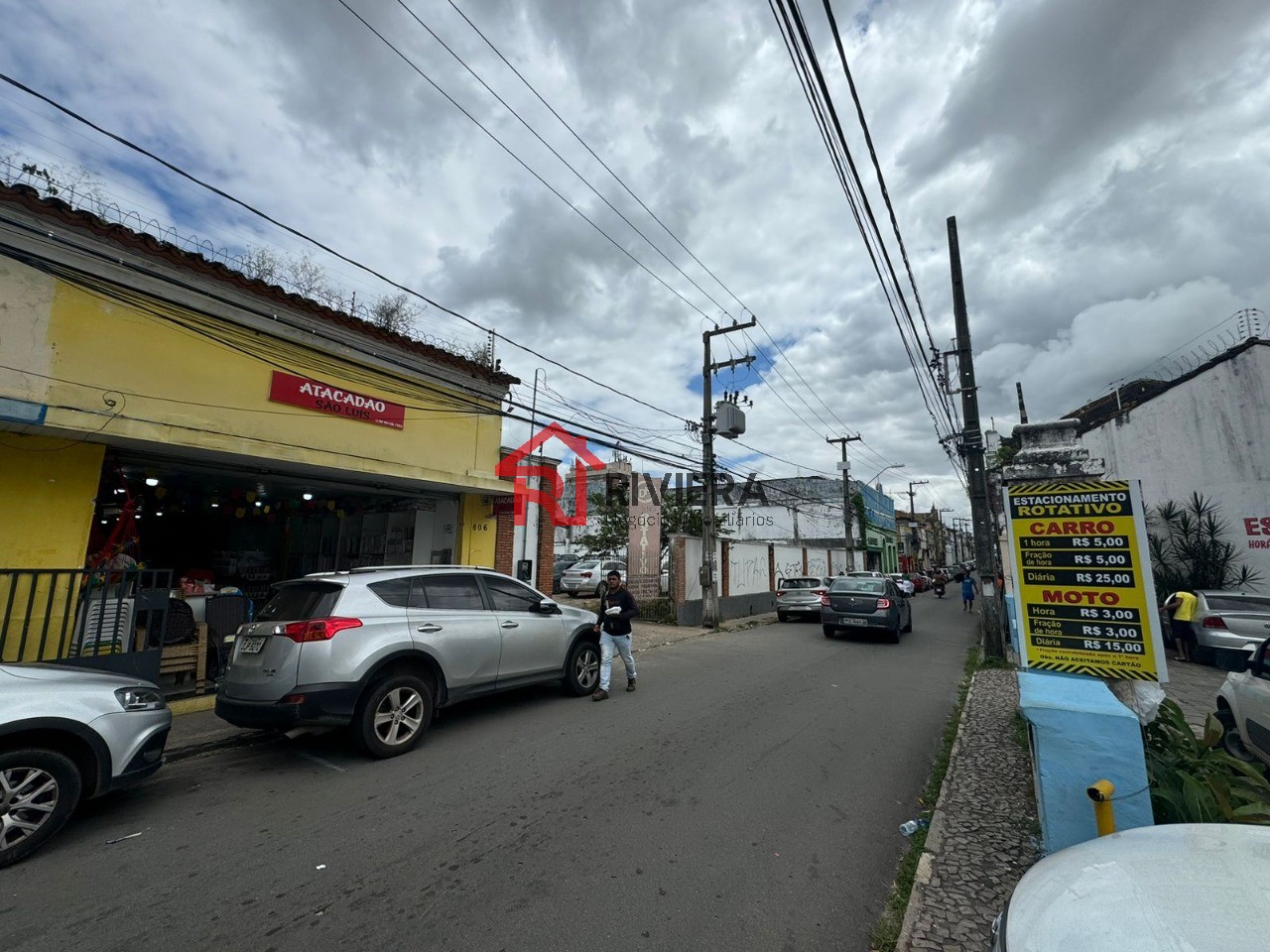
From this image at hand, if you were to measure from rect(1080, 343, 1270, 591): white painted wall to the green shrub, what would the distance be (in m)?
13.2

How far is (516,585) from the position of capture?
6.96 metres

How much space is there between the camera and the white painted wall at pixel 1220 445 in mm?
14594

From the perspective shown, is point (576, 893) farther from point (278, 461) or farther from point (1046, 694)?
point (278, 461)

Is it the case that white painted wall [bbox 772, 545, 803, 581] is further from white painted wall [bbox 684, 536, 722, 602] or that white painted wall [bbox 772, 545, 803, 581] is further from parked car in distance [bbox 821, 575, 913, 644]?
parked car in distance [bbox 821, 575, 913, 644]

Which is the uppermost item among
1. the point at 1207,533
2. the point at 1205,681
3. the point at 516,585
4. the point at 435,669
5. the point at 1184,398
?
the point at 1184,398

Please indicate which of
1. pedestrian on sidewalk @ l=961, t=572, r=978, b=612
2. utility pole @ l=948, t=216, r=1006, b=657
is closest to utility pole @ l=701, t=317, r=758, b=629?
utility pole @ l=948, t=216, r=1006, b=657

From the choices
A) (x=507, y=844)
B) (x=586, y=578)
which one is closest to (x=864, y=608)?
(x=586, y=578)

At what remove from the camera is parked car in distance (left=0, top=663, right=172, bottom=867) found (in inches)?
133

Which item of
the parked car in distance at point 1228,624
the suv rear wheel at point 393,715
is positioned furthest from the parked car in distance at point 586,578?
the suv rear wheel at point 393,715

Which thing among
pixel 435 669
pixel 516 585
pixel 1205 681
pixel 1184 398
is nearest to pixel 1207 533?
pixel 1184 398

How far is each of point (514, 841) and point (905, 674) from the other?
775cm

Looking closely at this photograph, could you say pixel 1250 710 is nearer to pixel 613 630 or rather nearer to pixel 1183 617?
pixel 613 630

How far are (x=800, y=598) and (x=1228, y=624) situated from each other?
29.8 feet

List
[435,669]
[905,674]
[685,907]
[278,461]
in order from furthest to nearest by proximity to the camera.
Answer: [905,674] < [278,461] < [435,669] < [685,907]
